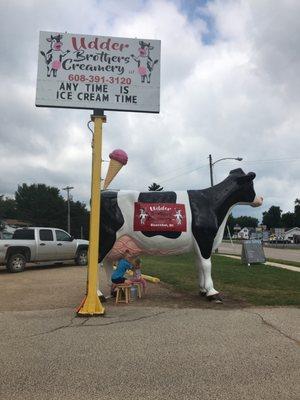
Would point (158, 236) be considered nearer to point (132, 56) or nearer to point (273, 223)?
point (132, 56)

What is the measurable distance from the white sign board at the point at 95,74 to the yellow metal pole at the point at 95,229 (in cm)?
43

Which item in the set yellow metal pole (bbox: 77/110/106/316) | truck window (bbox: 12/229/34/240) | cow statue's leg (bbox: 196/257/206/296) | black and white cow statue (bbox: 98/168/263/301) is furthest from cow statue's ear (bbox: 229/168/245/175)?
truck window (bbox: 12/229/34/240)

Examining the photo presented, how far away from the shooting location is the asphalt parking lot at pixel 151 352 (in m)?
4.61

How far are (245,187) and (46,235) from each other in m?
11.5

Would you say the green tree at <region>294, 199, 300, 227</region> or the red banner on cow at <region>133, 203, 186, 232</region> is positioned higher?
the green tree at <region>294, 199, 300, 227</region>

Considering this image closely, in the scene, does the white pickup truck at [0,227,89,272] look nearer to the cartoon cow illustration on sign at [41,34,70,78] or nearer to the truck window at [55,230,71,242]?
the truck window at [55,230,71,242]

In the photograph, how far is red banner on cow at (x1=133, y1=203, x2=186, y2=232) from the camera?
9.52 m

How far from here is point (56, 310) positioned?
28.7 ft

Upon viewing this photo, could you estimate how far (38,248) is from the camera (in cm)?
1909

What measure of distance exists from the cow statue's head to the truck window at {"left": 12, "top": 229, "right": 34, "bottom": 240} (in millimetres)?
11218

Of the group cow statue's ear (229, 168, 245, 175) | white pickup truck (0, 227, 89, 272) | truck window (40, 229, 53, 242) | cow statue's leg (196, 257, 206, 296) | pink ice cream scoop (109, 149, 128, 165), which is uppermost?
pink ice cream scoop (109, 149, 128, 165)

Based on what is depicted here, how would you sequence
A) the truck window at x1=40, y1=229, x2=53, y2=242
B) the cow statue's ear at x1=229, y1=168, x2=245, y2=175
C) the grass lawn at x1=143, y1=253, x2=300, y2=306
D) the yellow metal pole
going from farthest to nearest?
the truck window at x1=40, y1=229, x2=53, y2=242 < the cow statue's ear at x1=229, y1=168, x2=245, y2=175 < the grass lawn at x1=143, y1=253, x2=300, y2=306 < the yellow metal pole

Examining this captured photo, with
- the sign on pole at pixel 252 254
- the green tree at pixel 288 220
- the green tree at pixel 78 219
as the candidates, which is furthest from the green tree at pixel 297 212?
the sign on pole at pixel 252 254

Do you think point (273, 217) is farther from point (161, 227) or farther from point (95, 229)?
point (95, 229)
